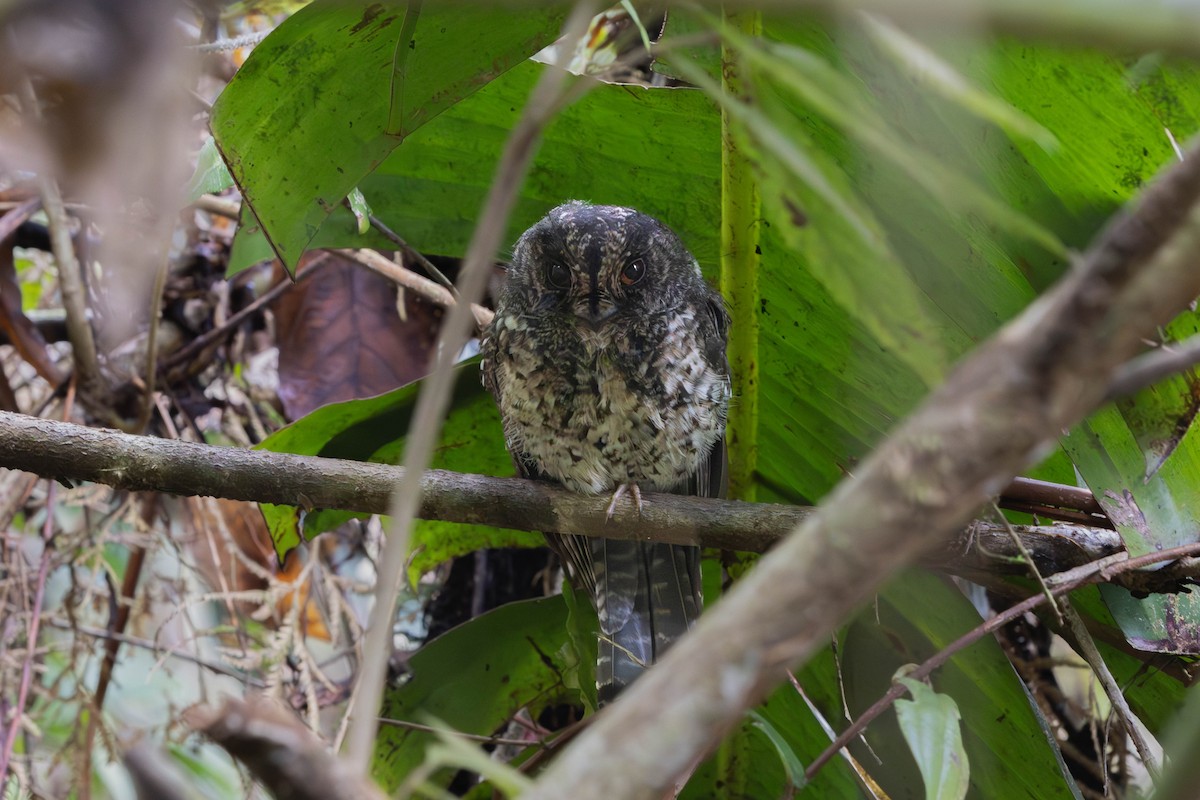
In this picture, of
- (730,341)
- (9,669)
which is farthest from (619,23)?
(9,669)

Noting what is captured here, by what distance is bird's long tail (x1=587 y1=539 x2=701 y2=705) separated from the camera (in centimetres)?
212

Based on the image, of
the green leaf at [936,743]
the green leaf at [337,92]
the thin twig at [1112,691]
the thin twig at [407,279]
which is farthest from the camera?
the thin twig at [407,279]

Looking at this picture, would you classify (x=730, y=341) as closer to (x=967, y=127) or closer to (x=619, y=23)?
(x=967, y=127)

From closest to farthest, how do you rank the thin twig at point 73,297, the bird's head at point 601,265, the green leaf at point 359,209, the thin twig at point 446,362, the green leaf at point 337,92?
the thin twig at point 446,362, the green leaf at point 337,92, the green leaf at point 359,209, the bird's head at point 601,265, the thin twig at point 73,297

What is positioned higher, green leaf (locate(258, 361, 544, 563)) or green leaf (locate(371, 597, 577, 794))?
green leaf (locate(258, 361, 544, 563))

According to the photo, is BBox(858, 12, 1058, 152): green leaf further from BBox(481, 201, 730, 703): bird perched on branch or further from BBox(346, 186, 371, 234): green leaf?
BBox(481, 201, 730, 703): bird perched on branch

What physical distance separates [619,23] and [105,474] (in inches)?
67.4

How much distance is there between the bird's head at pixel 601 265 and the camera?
2.07 metres

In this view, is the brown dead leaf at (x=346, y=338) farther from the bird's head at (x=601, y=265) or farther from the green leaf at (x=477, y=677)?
the green leaf at (x=477, y=677)

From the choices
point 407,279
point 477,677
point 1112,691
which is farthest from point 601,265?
point 1112,691

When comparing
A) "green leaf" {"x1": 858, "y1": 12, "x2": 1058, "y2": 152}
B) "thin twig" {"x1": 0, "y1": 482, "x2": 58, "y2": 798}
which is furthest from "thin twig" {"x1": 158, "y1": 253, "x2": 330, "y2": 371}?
"green leaf" {"x1": 858, "y1": 12, "x2": 1058, "y2": 152}

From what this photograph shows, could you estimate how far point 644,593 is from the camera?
223 centimetres

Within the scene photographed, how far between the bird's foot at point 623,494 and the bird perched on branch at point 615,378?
10cm

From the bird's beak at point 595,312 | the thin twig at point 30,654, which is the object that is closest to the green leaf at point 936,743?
the bird's beak at point 595,312
